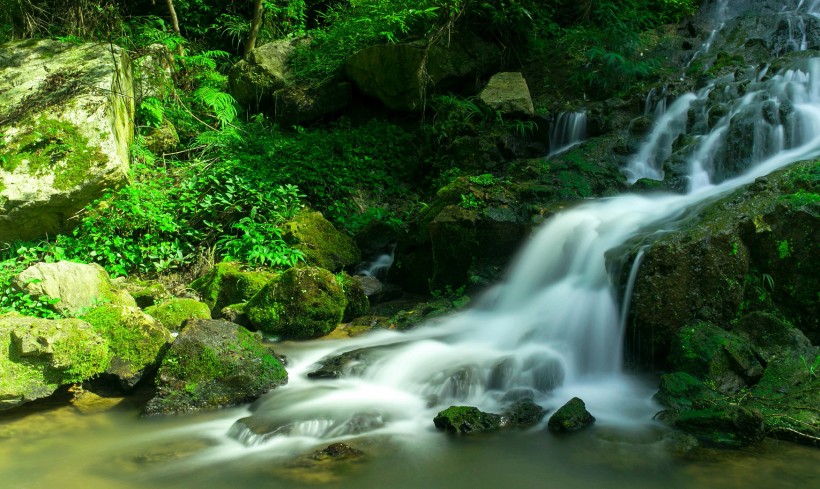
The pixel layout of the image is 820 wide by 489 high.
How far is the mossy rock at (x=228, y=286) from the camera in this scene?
681cm

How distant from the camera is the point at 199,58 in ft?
35.0

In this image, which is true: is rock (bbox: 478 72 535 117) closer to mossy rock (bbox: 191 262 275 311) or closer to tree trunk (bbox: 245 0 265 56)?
mossy rock (bbox: 191 262 275 311)

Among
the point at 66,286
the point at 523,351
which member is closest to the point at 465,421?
the point at 523,351

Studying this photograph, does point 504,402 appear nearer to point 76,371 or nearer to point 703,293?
point 703,293

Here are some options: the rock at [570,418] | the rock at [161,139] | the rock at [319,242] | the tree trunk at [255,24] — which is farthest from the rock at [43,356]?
the tree trunk at [255,24]

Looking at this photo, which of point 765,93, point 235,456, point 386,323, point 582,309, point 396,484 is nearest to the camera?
point 396,484

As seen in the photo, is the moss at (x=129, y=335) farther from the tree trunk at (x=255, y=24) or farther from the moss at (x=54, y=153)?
the tree trunk at (x=255, y=24)

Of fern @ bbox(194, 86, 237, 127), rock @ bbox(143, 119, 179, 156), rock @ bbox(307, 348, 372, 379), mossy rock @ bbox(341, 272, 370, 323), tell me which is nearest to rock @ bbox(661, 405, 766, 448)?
rock @ bbox(307, 348, 372, 379)

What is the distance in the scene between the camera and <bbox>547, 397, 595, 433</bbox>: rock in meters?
4.20

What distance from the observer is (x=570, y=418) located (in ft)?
13.9

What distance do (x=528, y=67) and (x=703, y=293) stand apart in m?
6.83

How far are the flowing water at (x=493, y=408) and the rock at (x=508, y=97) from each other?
2400mm

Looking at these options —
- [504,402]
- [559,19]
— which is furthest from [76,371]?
[559,19]

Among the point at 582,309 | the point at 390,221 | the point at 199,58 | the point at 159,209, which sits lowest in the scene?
the point at 582,309
